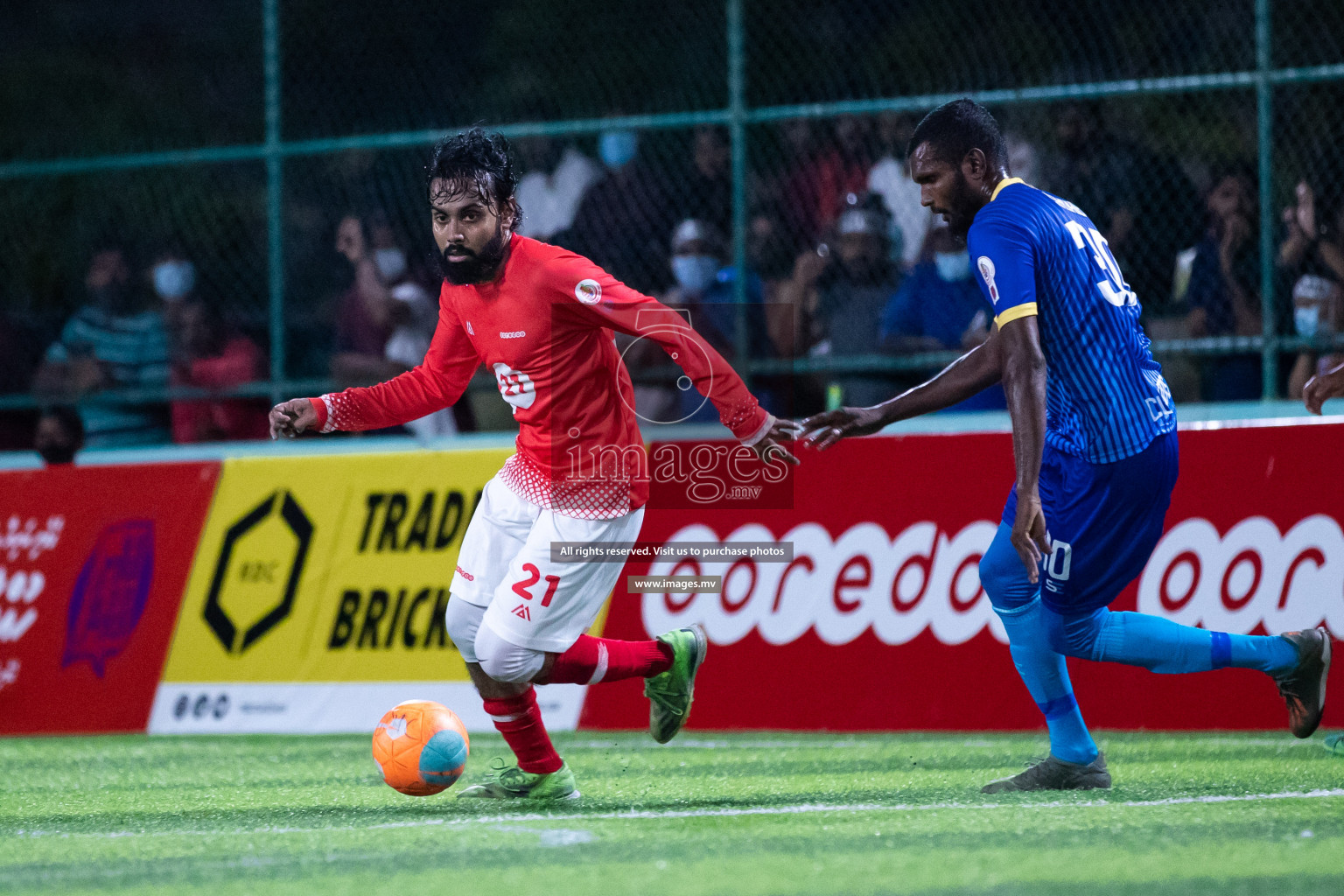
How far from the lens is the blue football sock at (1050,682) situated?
5496mm

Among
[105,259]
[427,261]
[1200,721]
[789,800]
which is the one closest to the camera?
[789,800]

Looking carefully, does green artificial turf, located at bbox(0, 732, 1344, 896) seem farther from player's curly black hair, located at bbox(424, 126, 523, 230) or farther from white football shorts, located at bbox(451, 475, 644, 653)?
player's curly black hair, located at bbox(424, 126, 523, 230)

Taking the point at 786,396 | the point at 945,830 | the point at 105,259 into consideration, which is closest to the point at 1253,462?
the point at 786,396

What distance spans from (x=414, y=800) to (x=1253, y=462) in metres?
3.90

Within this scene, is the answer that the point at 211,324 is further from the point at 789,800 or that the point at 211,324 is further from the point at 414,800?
the point at 789,800

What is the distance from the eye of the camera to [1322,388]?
17.7 feet

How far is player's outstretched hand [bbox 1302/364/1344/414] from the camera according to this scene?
5.38 meters

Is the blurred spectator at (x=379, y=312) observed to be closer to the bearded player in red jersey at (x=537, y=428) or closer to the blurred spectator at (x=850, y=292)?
the blurred spectator at (x=850, y=292)

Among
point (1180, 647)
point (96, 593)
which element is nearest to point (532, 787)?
point (1180, 647)

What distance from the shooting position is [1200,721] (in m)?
7.28

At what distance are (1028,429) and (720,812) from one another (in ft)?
4.83

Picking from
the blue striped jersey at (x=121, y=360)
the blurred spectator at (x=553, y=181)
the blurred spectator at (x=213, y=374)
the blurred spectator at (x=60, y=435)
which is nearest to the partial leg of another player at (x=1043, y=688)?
the blurred spectator at (x=553, y=181)

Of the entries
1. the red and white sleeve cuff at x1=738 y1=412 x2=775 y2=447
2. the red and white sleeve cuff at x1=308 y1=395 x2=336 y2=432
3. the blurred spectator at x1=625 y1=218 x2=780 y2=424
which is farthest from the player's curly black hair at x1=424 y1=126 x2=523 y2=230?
the blurred spectator at x1=625 y1=218 x2=780 y2=424

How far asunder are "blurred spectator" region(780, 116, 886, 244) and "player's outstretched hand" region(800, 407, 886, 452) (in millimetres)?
4250
